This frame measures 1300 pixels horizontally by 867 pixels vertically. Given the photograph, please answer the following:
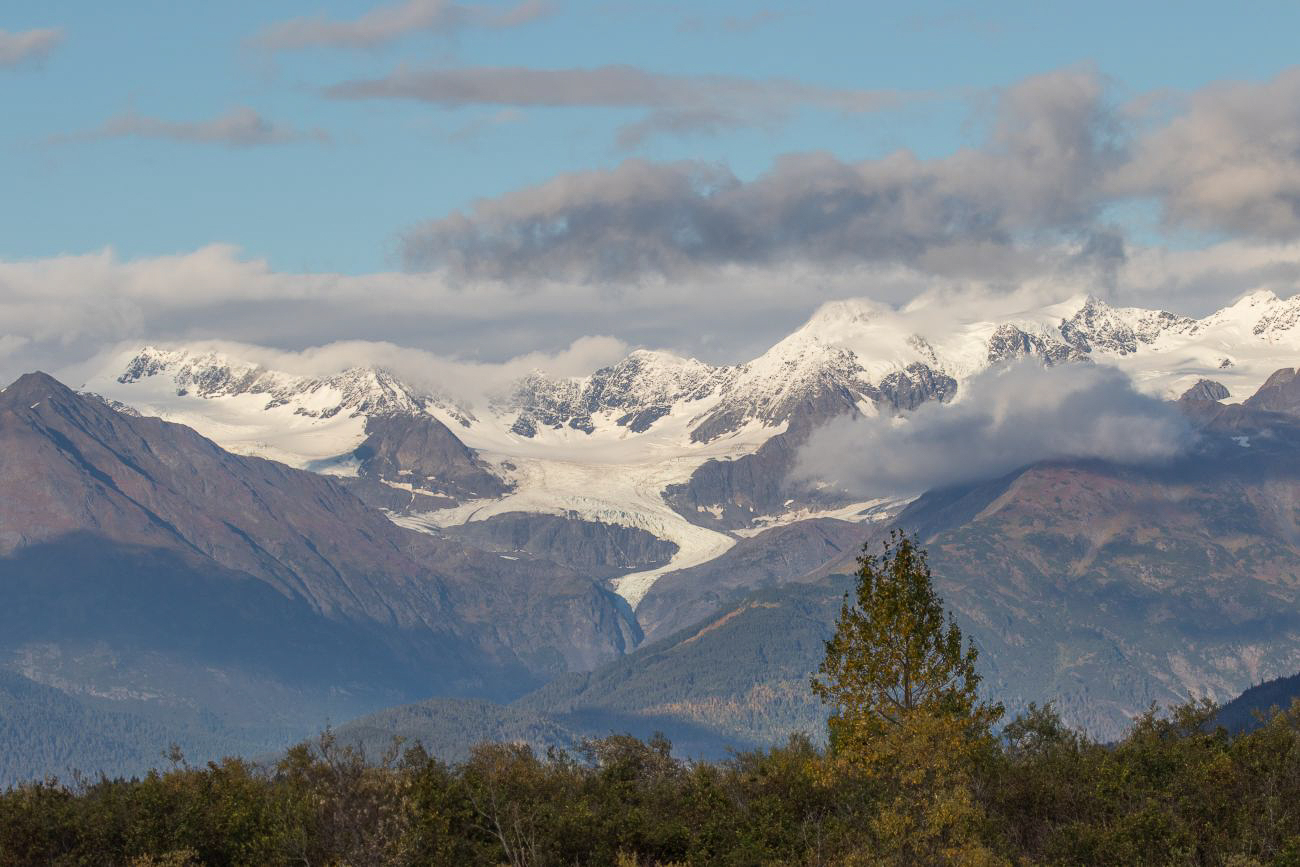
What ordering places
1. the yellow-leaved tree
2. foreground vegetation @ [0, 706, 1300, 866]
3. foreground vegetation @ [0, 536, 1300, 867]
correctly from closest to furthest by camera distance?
1. foreground vegetation @ [0, 706, 1300, 866]
2. the yellow-leaved tree
3. foreground vegetation @ [0, 536, 1300, 867]

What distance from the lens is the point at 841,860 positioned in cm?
10212

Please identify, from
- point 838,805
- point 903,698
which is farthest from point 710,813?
point 903,698

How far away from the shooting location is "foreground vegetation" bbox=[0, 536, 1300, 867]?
346ft

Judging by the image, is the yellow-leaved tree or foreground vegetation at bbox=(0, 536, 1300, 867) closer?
the yellow-leaved tree

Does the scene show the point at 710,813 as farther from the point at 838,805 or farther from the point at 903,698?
the point at 903,698

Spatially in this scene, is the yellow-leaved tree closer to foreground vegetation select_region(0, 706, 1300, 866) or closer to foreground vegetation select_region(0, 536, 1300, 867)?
foreground vegetation select_region(0, 536, 1300, 867)

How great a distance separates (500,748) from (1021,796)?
41492 mm

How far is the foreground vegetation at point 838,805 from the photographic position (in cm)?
10556

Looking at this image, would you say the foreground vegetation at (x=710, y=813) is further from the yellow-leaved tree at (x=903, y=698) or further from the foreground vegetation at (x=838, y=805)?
the yellow-leaved tree at (x=903, y=698)

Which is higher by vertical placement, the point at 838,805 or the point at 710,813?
the point at 710,813

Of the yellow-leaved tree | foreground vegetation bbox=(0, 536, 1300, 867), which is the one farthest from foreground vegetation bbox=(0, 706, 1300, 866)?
the yellow-leaved tree

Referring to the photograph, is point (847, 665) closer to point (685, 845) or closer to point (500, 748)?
point (685, 845)

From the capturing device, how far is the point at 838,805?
126 meters

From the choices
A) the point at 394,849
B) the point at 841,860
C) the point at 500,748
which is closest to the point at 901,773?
the point at 841,860
